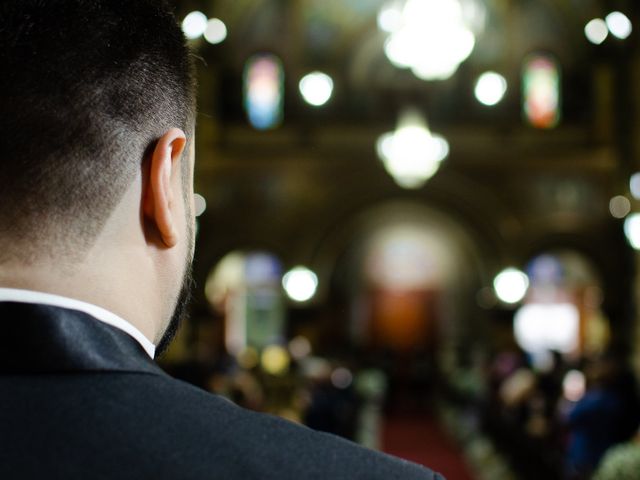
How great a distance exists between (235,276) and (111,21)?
21.6m

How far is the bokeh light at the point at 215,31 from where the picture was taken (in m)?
17.7

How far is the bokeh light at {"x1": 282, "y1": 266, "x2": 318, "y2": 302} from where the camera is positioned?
1758 centimetres

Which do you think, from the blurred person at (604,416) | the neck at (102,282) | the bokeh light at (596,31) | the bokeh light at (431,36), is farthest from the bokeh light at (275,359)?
the neck at (102,282)

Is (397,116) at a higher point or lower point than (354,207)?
higher

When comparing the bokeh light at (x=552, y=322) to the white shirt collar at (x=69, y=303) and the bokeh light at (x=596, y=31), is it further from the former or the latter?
the white shirt collar at (x=69, y=303)

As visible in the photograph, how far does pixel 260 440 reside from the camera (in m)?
0.81

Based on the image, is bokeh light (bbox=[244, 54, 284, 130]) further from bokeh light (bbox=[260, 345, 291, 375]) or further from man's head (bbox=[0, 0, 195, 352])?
man's head (bbox=[0, 0, 195, 352])

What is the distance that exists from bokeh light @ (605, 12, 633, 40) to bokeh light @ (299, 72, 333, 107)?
6.58 metres

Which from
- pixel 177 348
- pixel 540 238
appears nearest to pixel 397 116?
pixel 540 238

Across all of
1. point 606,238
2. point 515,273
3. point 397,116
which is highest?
point 397,116

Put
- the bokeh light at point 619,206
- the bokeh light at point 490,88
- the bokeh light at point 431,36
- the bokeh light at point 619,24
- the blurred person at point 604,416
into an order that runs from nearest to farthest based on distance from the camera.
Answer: the blurred person at point 604,416, the bokeh light at point 431,36, the bokeh light at point 619,24, the bokeh light at point 619,206, the bokeh light at point 490,88

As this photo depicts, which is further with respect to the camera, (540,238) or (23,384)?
(540,238)

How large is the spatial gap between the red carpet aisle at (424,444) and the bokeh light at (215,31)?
902cm

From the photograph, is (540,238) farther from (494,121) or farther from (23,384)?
(23,384)
